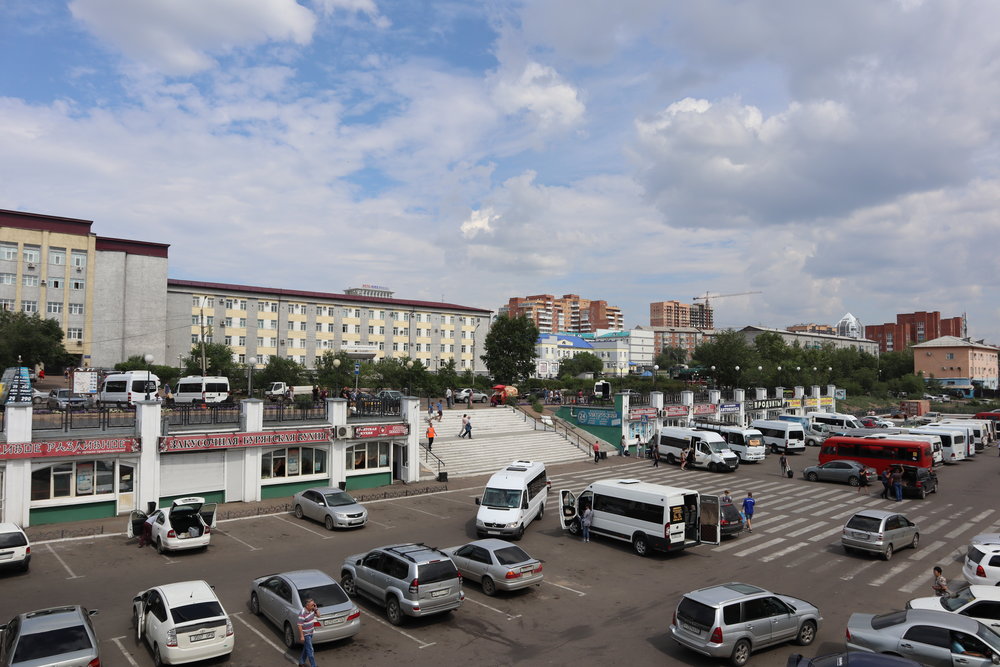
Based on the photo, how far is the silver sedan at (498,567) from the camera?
16594 mm

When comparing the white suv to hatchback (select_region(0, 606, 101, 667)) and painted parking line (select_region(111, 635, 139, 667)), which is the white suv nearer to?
painted parking line (select_region(111, 635, 139, 667))

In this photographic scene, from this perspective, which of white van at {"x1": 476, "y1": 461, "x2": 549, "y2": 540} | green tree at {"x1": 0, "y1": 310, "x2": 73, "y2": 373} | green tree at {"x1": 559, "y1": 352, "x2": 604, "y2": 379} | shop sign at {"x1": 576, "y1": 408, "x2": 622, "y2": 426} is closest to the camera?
white van at {"x1": 476, "y1": 461, "x2": 549, "y2": 540}

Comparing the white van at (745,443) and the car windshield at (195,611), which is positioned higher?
the car windshield at (195,611)

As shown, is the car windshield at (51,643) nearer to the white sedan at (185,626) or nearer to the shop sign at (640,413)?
the white sedan at (185,626)

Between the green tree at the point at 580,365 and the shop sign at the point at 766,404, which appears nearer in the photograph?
the shop sign at the point at 766,404

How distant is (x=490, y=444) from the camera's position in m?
41.9

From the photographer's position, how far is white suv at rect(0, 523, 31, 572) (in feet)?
56.9

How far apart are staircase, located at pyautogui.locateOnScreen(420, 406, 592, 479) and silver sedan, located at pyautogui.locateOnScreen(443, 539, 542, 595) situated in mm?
17469

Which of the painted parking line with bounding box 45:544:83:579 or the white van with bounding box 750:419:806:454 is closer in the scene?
the painted parking line with bounding box 45:544:83:579

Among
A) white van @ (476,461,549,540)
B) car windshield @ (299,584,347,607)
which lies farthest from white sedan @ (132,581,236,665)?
white van @ (476,461,549,540)

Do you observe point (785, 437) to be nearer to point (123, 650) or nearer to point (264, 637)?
point (264, 637)

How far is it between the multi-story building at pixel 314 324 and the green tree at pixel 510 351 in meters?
11.6

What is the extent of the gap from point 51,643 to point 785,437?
47.9 metres

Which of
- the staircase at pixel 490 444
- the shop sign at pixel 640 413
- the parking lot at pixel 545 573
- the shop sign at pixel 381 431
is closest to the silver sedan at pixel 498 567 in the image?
the parking lot at pixel 545 573
